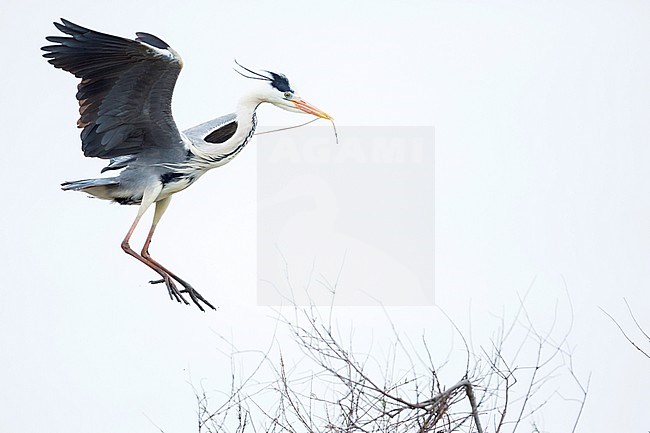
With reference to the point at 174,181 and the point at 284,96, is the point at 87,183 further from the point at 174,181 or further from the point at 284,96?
the point at 284,96

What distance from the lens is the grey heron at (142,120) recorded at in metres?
4.13

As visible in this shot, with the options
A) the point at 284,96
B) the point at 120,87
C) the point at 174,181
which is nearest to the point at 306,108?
the point at 284,96

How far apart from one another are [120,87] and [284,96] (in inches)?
23.4

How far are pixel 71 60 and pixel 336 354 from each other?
136 centimetres

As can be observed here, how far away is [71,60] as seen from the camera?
4.14 metres

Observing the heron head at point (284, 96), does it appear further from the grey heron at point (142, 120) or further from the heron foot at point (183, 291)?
the heron foot at point (183, 291)

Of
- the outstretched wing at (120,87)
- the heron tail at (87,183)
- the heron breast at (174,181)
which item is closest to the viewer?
the outstretched wing at (120,87)

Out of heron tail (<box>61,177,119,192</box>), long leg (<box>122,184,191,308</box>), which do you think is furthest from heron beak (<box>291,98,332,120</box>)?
heron tail (<box>61,177,119,192</box>)

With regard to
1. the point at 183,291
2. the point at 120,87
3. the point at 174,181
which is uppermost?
the point at 120,87

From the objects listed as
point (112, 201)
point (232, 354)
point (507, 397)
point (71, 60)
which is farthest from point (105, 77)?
point (507, 397)

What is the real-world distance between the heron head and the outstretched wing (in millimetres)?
361

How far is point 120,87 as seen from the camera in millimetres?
4250

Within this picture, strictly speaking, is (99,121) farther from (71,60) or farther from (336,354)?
(336,354)

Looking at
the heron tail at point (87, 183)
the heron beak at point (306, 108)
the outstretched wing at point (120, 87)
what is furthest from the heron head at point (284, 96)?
the heron tail at point (87, 183)
